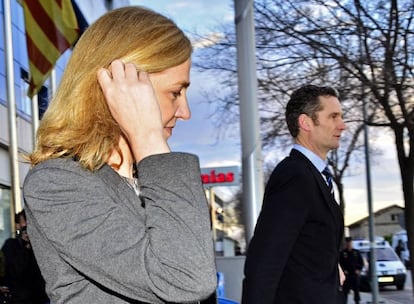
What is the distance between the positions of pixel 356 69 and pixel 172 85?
8.53 m

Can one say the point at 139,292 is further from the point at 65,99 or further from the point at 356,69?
the point at 356,69

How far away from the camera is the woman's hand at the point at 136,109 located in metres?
1.54

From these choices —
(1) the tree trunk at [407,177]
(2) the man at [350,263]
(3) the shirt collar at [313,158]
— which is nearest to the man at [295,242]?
(3) the shirt collar at [313,158]

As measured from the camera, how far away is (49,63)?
410 inches

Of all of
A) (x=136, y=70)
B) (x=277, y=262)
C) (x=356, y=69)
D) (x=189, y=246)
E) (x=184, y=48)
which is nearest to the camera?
(x=189, y=246)

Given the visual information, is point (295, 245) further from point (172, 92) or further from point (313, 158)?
point (172, 92)

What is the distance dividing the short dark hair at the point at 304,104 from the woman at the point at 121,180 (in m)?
2.54

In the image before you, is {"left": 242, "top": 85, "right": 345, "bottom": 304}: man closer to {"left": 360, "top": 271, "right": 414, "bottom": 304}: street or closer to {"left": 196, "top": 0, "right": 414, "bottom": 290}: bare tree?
{"left": 196, "top": 0, "right": 414, "bottom": 290}: bare tree

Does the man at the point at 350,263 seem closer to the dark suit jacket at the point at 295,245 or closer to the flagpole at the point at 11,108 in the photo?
the flagpole at the point at 11,108

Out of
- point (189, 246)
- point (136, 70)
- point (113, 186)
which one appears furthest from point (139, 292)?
point (136, 70)

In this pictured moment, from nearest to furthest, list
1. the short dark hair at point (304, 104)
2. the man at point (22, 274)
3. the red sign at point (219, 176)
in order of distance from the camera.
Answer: the short dark hair at point (304, 104) < the man at point (22, 274) < the red sign at point (219, 176)

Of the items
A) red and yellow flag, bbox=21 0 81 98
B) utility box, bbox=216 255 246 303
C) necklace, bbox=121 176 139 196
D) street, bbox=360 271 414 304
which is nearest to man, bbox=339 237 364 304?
street, bbox=360 271 414 304

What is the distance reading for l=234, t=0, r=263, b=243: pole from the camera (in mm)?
7516

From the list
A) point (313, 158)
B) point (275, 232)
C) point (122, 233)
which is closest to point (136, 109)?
point (122, 233)
